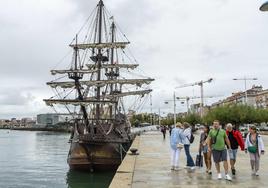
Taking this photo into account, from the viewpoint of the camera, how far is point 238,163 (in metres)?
18.7

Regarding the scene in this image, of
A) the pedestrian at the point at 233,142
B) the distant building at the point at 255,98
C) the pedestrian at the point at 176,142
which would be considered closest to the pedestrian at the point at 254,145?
the pedestrian at the point at 233,142

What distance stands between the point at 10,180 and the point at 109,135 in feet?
27.3

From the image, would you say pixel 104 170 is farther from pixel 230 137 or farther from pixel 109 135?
pixel 230 137

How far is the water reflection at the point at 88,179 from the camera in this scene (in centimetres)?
2570

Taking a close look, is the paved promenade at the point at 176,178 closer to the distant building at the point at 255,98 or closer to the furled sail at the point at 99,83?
the furled sail at the point at 99,83

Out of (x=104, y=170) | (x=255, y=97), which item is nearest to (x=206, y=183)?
(x=104, y=170)

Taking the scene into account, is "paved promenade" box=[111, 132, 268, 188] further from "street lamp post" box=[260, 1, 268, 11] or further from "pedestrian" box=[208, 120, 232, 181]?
"street lamp post" box=[260, 1, 268, 11]

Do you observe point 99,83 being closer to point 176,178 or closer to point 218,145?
point 176,178

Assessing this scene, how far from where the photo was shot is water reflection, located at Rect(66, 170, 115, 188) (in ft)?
84.3

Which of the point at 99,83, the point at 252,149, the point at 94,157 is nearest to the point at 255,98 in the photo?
the point at 99,83

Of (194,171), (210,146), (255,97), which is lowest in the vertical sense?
(194,171)

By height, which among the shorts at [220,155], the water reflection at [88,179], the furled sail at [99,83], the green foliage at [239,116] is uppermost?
the furled sail at [99,83]

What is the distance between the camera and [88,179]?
91.5 ft

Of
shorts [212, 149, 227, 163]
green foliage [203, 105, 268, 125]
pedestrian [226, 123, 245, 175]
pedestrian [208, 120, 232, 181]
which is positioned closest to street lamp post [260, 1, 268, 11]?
pedestrian [208, 120, 232, 181]
